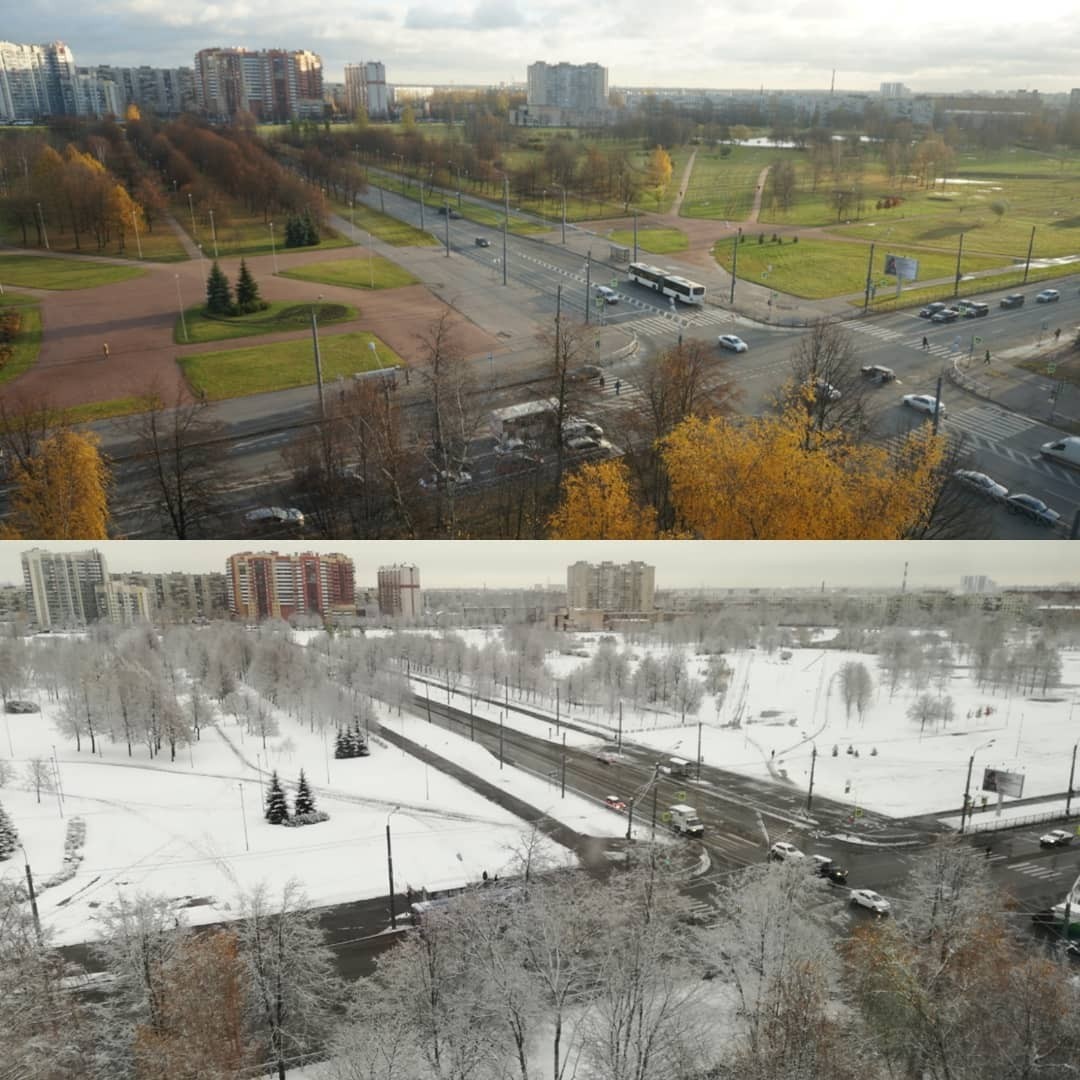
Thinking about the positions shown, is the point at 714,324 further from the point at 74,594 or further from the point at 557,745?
the point at 74,594

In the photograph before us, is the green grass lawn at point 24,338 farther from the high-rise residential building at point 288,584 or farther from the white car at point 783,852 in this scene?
the white car at point 783,852

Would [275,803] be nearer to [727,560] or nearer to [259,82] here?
[727,560]

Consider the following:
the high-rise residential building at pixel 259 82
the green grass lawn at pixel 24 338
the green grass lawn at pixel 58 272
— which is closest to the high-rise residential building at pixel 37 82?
the high-rise residential building at pixel 259 82

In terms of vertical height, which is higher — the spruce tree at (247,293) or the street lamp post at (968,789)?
the spruce tree at (247,293)

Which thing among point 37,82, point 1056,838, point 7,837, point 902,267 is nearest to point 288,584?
point 7,837

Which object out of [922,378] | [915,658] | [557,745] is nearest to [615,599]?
[557,745]

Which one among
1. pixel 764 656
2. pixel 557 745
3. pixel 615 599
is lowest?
pixel 557 745
